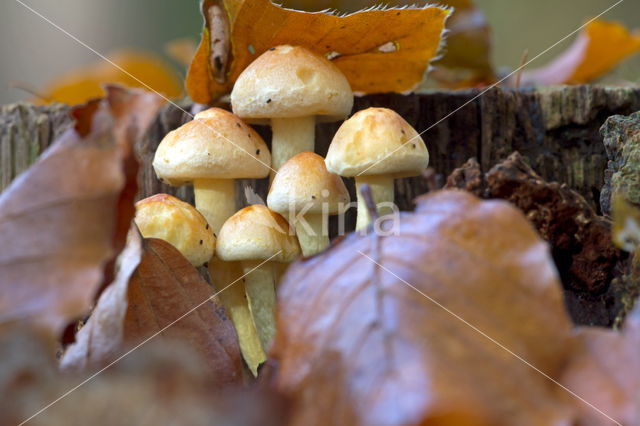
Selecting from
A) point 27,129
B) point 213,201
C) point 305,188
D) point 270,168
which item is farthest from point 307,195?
point 27,129

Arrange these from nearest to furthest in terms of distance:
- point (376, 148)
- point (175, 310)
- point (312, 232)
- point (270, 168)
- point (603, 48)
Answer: point (175, 310) → point (376, 148) → point (312, 232) → point (270, 168) → point (603, 48)

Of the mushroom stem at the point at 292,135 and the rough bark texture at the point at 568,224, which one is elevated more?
the mushroom stem at the point at 292,135

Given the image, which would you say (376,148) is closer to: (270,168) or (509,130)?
(270,168)

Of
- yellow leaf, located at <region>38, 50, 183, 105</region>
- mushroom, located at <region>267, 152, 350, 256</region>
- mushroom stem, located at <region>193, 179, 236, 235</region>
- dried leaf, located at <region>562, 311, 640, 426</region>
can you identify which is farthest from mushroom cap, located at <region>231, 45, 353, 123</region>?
yellow leaf, located at <region>38, 50, 183, 105</region>

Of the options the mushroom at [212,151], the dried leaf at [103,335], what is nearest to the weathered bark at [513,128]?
the mushroom at [212,151]

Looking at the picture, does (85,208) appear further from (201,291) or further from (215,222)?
(215,222)

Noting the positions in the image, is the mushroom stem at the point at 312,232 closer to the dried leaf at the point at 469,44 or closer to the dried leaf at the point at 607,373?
Answer: the dried leaf at the point at 607,373

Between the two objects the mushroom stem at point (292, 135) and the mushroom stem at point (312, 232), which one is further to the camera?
the mushroom stem at point (292, 135)
